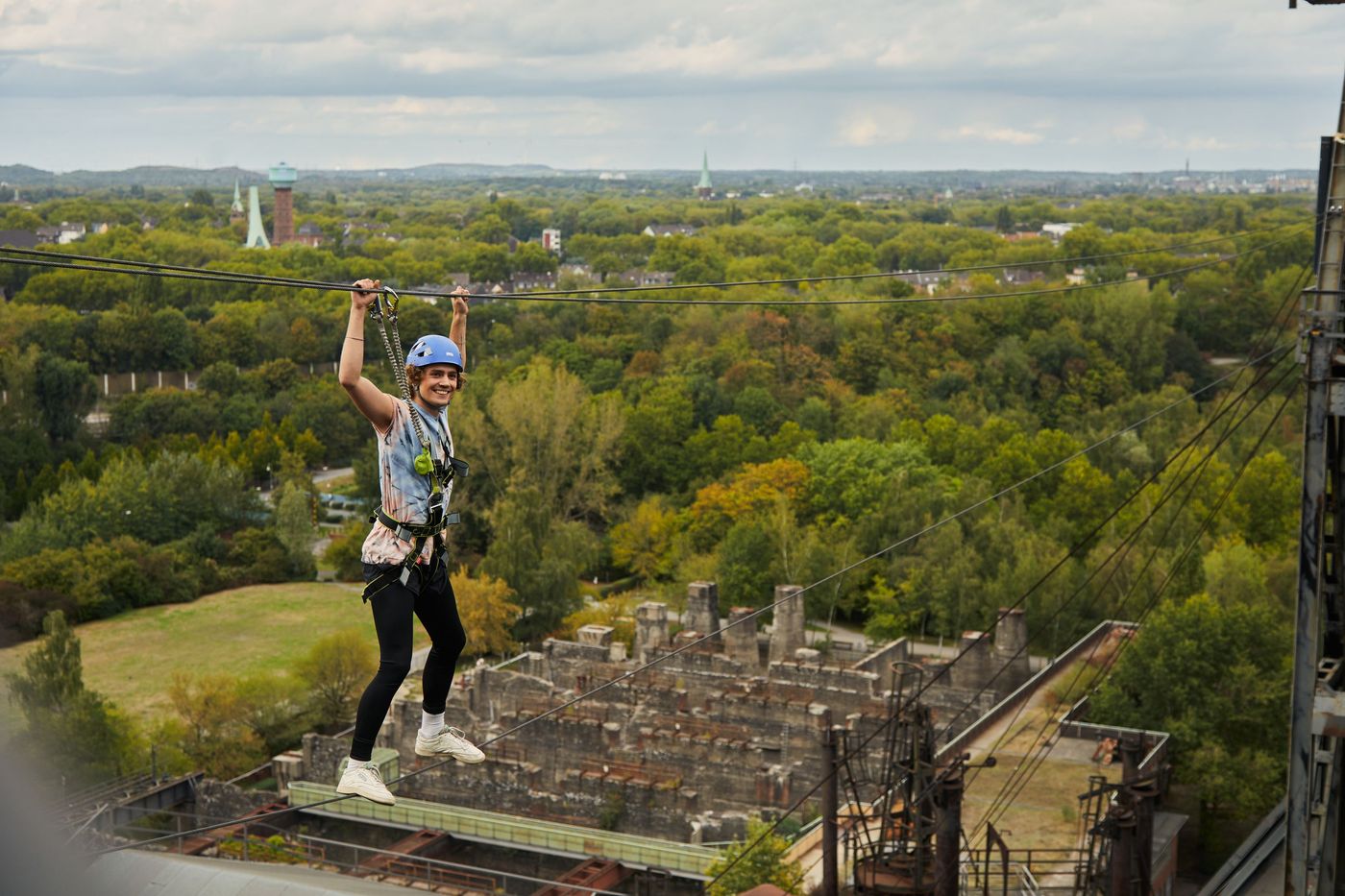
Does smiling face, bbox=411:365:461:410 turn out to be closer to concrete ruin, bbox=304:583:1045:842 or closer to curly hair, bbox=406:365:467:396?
curly hair, bbox=406:365:467:396

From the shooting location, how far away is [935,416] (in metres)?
49.4

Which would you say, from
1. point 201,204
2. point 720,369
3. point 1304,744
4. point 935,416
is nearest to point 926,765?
point 1304,744

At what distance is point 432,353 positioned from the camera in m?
5.94

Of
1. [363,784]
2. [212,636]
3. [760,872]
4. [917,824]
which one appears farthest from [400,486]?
[212,636]

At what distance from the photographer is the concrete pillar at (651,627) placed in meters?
33.6

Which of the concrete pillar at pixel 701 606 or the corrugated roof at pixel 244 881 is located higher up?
the corrugated roof at pixel 244 881

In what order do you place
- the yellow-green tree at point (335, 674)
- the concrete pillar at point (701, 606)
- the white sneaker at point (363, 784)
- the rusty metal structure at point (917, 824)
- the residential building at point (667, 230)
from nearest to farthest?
the white sneaker at point (363, 784) < the rusty metal structure at point (917, 824) < the yellow-green tree at point (335, 674) < the concrete pillar at point (701, 606) < the residential building at point (667, 230)

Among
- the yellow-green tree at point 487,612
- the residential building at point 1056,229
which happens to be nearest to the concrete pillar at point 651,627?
the yellow-green tree at point 487,612

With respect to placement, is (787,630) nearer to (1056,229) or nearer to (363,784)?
(363,784)

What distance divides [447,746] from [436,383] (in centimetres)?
162

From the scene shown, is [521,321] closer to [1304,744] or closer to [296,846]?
[296,846]

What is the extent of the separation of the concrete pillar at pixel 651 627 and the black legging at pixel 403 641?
2705 centimetres

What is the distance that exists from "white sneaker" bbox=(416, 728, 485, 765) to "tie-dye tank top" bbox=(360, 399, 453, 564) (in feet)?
3.13

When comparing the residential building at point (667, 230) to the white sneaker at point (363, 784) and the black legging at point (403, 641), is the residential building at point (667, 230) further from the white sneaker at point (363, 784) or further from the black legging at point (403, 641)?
the white sneaker at point (363, 784)
